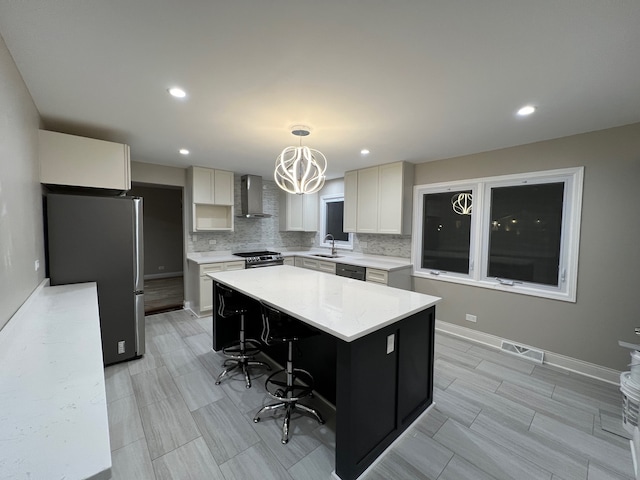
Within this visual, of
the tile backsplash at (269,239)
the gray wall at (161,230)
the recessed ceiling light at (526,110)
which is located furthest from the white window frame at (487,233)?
the gray wall at (161,230)

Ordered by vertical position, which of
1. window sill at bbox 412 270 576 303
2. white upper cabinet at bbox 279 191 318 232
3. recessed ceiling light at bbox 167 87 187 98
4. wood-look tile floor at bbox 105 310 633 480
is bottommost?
wood-look tile floor at bbox 105 310 633 480

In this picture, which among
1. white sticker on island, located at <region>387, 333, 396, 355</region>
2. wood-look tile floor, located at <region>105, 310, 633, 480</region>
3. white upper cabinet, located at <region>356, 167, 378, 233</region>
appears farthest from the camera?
white upper cabinet, located at <region>356, 167, 378, 233</region>

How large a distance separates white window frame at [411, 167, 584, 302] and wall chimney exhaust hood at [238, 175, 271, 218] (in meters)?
2.78

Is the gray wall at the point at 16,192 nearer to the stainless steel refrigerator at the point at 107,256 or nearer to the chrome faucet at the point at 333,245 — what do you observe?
the stainless steel refrigerator at the point at 107,256

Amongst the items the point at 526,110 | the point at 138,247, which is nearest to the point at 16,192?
the point at 138,247

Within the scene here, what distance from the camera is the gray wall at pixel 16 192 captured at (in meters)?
1.42

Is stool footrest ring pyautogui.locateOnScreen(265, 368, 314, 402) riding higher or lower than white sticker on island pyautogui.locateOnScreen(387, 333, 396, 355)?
lower

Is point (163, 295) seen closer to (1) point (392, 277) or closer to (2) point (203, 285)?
(2) point (203, 285)

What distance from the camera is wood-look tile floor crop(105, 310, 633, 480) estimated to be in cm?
166

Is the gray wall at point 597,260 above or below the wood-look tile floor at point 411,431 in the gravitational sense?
above

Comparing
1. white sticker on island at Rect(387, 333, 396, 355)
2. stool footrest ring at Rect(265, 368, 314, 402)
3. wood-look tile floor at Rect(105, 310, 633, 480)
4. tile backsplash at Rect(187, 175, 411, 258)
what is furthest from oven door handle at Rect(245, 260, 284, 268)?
white sticker on island at Rect(387, 333, 396, 355)

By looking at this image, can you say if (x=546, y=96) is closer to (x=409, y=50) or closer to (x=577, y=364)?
(x=409, y=50)

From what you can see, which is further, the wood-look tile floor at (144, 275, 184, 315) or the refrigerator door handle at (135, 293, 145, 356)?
the wood-look tile floor at (144, 275, 184, 315)

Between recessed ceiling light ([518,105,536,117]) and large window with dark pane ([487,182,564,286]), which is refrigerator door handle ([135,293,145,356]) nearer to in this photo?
recessed ceiling light ([518,105,536,117])
